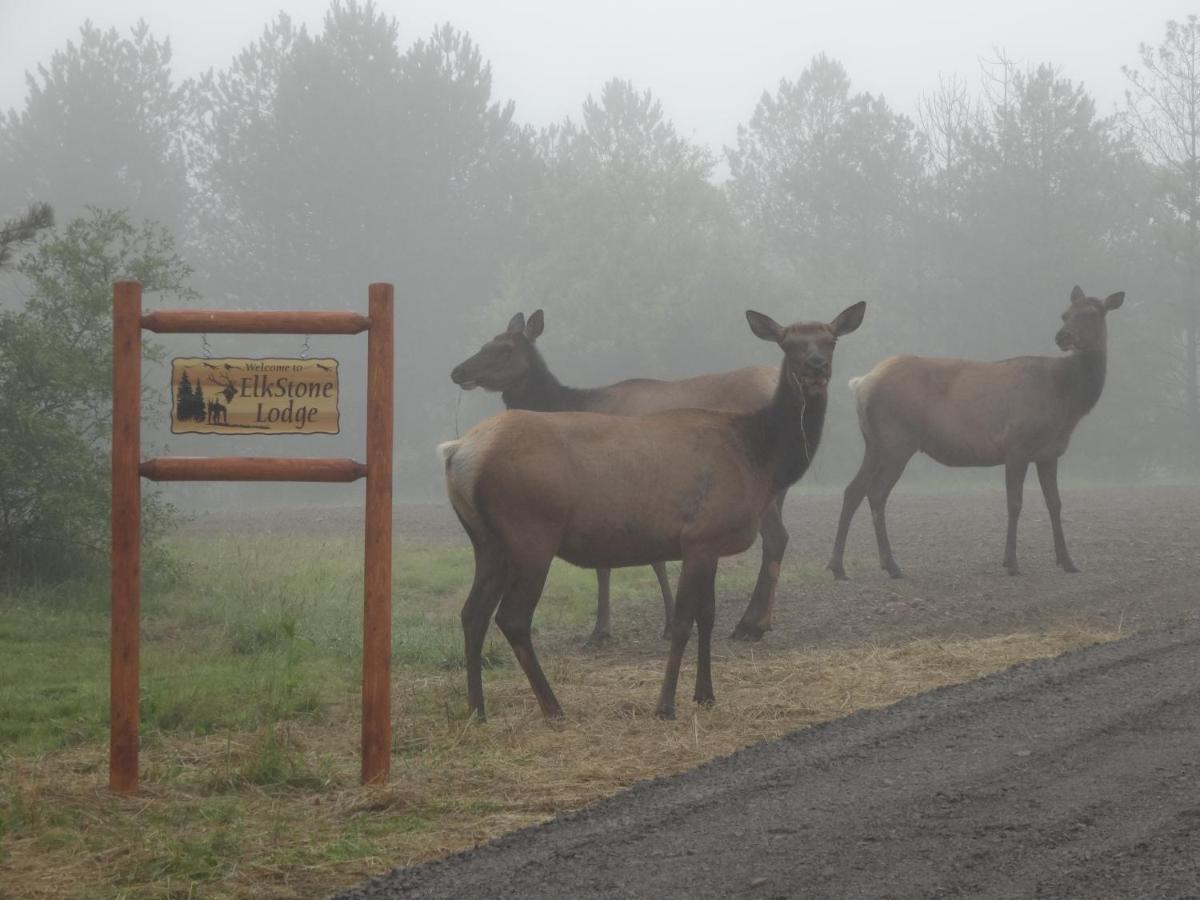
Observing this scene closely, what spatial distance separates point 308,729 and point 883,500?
27.6 feet

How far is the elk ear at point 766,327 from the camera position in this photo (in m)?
9.23

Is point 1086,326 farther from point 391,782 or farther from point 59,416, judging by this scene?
point 391,782

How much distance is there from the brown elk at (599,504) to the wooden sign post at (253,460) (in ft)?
4.40

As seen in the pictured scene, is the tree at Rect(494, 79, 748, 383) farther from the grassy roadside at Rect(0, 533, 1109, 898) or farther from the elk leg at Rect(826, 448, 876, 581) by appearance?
the grassy roadside at Rect(0, 533, 1109, 898)

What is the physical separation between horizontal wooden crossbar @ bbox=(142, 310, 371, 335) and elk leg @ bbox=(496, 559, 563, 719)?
193cm

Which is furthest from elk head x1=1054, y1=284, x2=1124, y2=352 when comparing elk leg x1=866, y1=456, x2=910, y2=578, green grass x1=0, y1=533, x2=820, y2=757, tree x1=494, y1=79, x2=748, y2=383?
tree x1=494, y1=79, x2=748, y2=383

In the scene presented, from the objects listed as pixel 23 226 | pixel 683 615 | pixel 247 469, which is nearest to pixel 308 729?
pixel 247 469

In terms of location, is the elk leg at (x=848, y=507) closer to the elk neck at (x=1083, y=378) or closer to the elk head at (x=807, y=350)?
the elk neck at (x=1083, y=378)

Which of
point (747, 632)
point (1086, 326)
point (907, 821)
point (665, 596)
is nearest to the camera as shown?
point (907, 821)

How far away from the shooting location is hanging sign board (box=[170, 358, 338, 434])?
20.1 ft

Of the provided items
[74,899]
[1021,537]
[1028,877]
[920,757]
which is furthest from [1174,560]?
[74,899]

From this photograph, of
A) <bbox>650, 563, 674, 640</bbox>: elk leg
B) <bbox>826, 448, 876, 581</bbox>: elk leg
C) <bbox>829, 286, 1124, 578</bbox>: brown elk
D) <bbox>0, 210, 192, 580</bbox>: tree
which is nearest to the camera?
<bbox>650, 563, 674, 640</bbox>: elk leg

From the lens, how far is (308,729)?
24.8 ft

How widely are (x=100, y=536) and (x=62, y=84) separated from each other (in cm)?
3999
